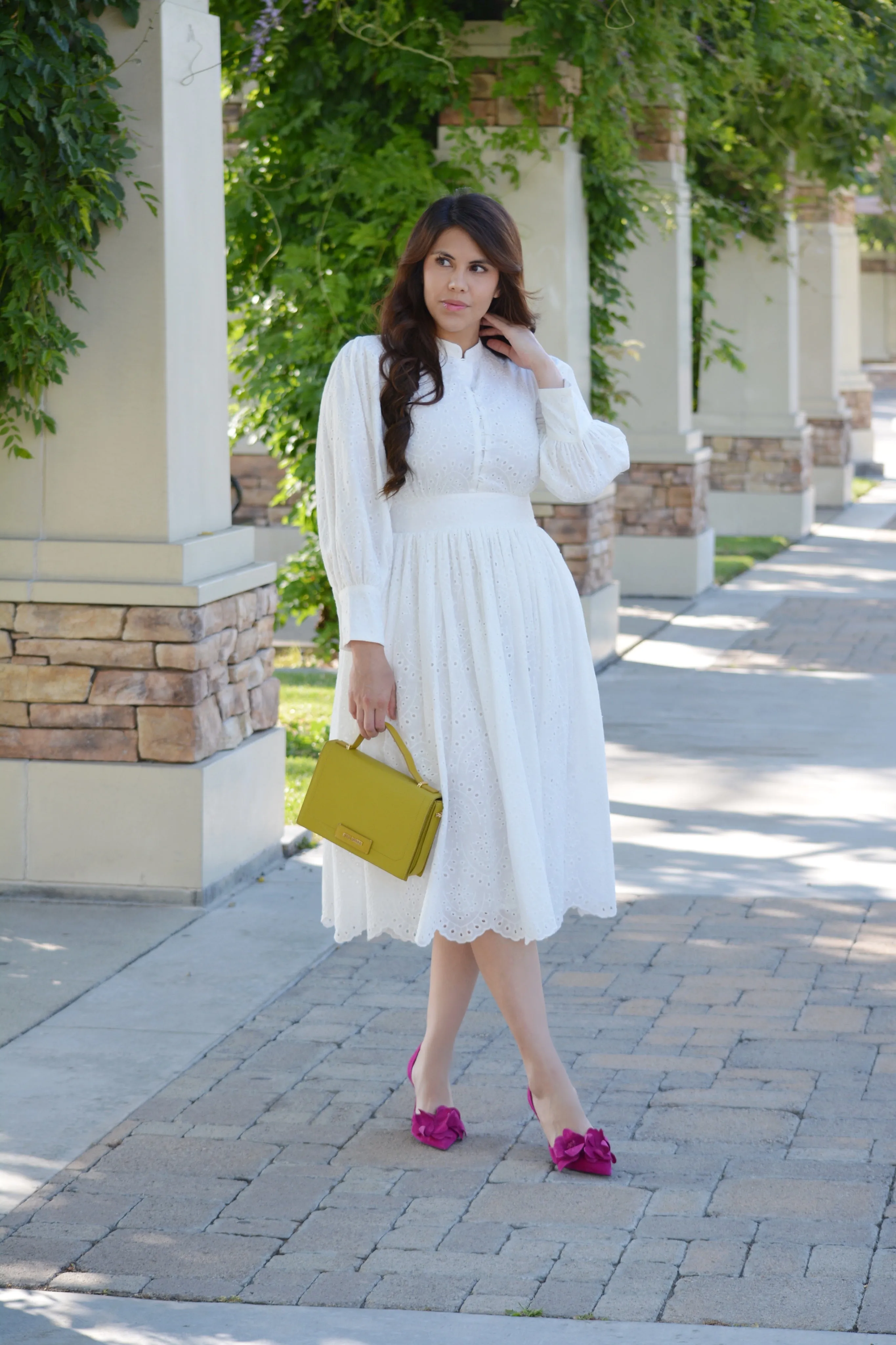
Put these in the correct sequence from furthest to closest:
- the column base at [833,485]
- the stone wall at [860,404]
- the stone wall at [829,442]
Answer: the stone wall at [860,404], the column base at [833,485], the stone wall at [829,442]

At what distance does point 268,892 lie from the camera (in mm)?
5586

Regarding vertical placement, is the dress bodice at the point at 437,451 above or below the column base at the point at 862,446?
below

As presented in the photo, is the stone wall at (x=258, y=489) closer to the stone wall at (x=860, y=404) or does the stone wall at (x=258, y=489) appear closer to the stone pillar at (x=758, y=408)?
the stone pillar at (x=758, y=408)

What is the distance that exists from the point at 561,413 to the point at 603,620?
6179 mm

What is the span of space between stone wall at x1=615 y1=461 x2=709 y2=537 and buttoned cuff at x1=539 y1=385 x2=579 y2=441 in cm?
878

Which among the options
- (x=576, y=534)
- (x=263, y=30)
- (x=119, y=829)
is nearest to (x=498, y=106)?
(x=263, y=30)

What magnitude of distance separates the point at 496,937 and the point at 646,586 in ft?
30.4

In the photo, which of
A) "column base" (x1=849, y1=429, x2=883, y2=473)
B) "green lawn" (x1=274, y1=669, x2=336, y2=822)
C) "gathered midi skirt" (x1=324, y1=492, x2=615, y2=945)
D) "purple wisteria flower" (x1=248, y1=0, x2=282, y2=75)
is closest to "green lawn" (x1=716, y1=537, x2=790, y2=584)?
"green lawn" (x1=274, y1=669, x2=336, y2=822)

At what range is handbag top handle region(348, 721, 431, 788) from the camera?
3451 millimetres

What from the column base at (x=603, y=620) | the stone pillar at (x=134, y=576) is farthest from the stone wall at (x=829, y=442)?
the stone pillar at (x=134, y=576)

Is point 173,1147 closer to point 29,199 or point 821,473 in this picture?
point 29,199

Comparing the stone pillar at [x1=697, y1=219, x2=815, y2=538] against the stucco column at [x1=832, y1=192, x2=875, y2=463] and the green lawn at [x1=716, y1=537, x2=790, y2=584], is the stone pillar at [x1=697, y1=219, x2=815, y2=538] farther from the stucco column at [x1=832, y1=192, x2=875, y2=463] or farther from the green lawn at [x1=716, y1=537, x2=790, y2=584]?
the stucco column at [x1=832, y1=192, x2=875, y2=463]

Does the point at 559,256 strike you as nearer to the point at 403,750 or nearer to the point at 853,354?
the point at 403,750

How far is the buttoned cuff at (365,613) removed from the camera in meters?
3.44
